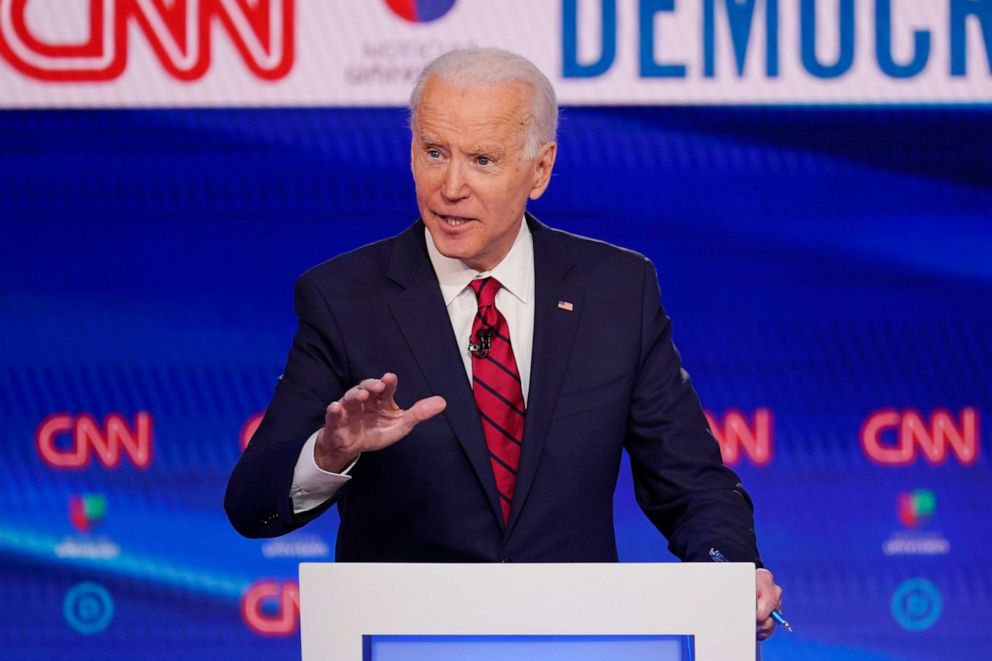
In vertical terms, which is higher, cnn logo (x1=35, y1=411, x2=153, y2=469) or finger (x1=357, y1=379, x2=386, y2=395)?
cnn logo (x1=35, y1=411, x2=153, y2=469)

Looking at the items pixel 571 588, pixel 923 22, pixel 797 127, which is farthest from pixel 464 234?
pixel 923 22

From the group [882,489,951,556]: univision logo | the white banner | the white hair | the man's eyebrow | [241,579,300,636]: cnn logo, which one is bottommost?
[241,579,300,636]: cnn logo

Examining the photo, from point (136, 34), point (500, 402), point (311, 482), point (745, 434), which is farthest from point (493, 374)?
point (136, 34)

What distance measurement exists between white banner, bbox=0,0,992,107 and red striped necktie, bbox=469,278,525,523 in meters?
1.57

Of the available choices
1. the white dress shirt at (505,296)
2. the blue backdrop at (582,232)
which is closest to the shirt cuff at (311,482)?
the white dress shirt at (505,296)

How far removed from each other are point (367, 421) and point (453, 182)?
0.45 metres

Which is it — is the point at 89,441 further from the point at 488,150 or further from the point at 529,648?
the point at 529,648

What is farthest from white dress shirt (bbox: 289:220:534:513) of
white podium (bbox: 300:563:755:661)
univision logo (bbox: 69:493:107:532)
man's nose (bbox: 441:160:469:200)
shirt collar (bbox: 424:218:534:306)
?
univision logo (bbox: 69:493:107:532)

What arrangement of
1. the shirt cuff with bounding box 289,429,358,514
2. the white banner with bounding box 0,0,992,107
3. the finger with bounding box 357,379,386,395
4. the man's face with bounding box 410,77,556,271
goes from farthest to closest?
the white banner with bounding box 0,0,992,107
the man's face with bounding box 410,77,556,271
the shirt cuff with bounding box 289,429,358,514
the finger with bounding box 357,379,386,395

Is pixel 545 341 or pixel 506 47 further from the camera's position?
pixel 506 47

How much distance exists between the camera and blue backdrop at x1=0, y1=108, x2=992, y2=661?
3467mm

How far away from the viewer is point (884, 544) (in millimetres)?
3535

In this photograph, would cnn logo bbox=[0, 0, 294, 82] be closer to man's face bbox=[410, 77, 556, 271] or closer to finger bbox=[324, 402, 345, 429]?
man's face bbox=[410, 77, 556, 271]

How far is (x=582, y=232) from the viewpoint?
347 centimetres
